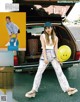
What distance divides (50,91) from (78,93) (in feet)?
2.23

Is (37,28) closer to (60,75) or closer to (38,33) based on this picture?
(38,33)

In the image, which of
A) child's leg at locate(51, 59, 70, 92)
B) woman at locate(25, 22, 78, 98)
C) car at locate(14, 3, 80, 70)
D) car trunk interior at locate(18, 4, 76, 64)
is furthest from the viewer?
car trunk interior at locate(18, 4, 76, 64)

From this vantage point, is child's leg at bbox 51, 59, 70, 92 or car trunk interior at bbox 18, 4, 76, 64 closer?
child's leg at bbox 51, 59, 70, 92

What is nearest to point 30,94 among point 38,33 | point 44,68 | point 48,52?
point 44,68

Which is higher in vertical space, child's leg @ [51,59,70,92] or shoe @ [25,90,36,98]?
child's leg @ [51,59,70,92]

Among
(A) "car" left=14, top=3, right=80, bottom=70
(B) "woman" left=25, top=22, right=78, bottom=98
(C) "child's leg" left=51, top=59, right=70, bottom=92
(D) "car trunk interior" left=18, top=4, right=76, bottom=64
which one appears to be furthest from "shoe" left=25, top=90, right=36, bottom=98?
(D) "car trunk interior" left=18, top=4, right=76, bottom=64

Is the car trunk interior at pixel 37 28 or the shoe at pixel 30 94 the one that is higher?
the car trunk interior at pixel 37 28

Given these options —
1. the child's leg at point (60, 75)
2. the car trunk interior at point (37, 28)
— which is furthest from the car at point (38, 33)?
the child's leg at point (60, 75)

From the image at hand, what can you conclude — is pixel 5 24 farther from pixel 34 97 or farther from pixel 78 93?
pixel 78 93

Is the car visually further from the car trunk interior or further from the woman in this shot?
the woman

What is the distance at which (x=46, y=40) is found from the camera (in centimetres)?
716

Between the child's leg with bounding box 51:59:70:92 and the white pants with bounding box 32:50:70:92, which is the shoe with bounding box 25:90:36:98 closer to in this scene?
the white pants with bounding box 32:50:70:92

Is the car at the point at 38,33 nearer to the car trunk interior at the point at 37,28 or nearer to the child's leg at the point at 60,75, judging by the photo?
the car trunk interior at the point at 37,28

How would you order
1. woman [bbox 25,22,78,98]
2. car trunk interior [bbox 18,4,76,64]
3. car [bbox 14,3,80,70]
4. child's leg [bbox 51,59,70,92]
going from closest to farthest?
woman [bbox 25,22,78,98], child's leg [bbox 51,59,70,92], car [bbox 14,3,80,70], car trunk interior [bbox 18,4,76,64]
